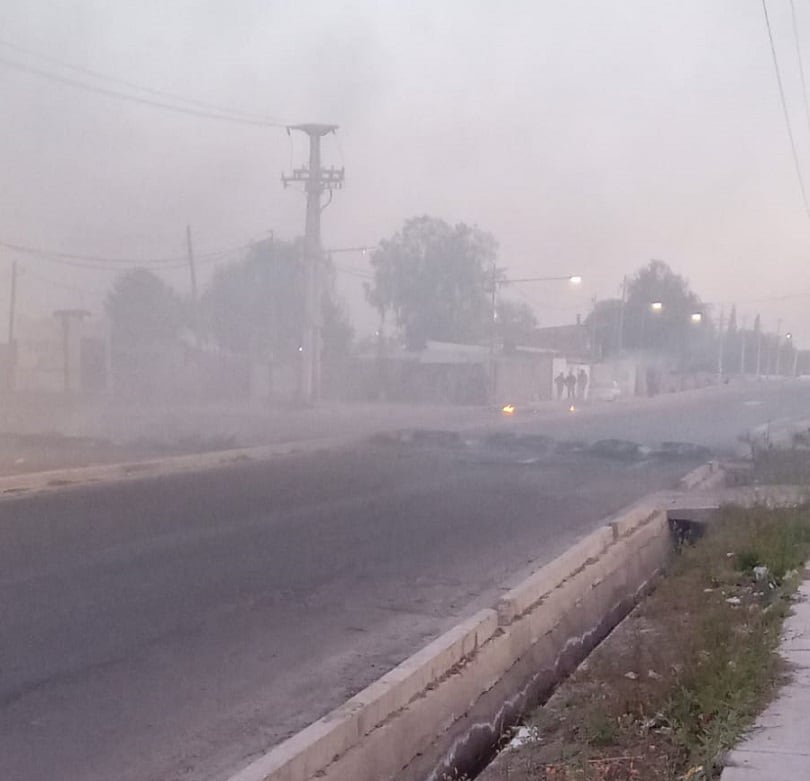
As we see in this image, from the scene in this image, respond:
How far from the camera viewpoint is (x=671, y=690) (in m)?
6.46

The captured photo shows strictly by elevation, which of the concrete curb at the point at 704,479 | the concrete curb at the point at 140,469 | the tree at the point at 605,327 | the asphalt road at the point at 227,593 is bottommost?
the concrete curb at the point at 704,479

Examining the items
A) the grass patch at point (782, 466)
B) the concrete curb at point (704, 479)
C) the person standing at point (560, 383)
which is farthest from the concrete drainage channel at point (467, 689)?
the person standing at point (560, 383)

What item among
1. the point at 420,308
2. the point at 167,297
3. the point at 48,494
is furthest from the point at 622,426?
the point at 420,308

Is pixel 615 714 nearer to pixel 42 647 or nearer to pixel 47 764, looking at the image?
pixel 47 764

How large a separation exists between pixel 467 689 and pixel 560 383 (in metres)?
60.4

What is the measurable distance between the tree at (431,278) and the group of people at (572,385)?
1940cm

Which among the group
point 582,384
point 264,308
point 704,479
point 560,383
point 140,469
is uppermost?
point 264,308

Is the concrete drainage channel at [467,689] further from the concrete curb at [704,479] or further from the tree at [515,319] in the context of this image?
the tree at [515,319]

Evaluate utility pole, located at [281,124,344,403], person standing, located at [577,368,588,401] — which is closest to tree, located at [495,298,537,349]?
person standing, located at [577,368,588,401]

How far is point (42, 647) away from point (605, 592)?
5.20m

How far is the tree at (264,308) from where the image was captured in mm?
66625

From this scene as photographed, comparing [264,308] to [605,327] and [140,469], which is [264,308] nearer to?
[605,327]

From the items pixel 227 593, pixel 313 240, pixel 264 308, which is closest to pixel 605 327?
pixel 264 308

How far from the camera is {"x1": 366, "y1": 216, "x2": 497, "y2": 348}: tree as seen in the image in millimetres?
88875
